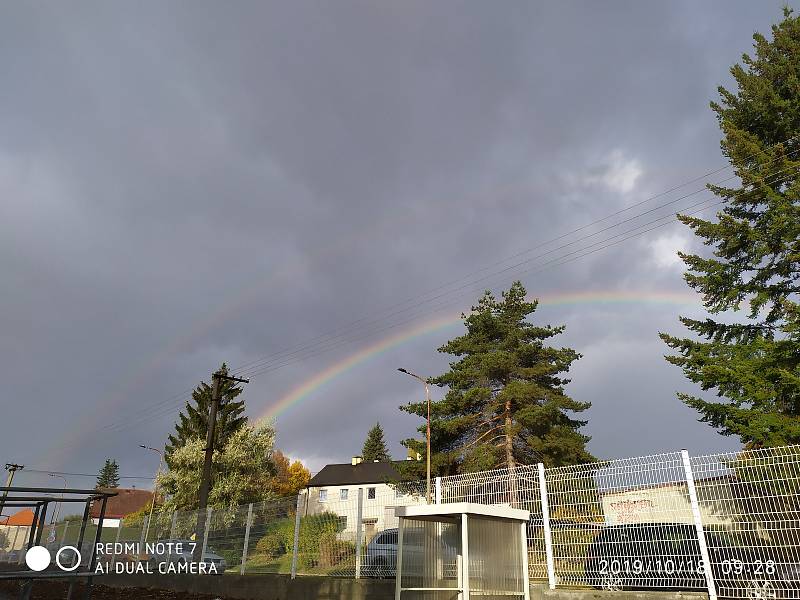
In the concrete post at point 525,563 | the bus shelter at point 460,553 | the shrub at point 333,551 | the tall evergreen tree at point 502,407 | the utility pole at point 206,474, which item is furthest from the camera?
the tall evergreen tree at point 502,407

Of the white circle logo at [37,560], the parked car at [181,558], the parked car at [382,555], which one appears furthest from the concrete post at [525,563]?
the parked car at [181,558]

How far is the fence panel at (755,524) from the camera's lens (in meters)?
7.46

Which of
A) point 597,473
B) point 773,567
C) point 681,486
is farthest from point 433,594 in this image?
point 773,567

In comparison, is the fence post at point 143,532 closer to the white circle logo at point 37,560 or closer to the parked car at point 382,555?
the white circle logo at point 37,560

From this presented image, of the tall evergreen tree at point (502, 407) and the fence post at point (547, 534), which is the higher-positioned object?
the tall evergreen tree at point (502, 407)

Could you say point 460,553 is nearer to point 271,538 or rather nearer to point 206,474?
point 271,538

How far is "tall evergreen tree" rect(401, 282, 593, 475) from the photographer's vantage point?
2709cm

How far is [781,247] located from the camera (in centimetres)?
2019

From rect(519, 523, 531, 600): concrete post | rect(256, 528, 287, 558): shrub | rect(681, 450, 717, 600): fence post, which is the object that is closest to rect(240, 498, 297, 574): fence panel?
rect(256, 528, 287, 558): shrub

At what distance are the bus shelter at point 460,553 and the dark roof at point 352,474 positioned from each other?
172ft

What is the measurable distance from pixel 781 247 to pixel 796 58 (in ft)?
28.3

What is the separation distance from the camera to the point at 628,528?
8906 mm

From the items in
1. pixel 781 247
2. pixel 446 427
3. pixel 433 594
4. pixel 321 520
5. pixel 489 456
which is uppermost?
pixel 781 247

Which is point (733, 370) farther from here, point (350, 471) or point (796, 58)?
point (350, 471)
